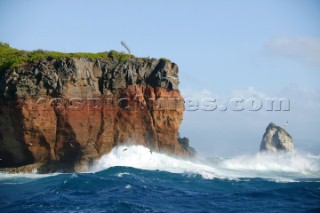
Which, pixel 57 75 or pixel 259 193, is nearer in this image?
pixel 259 193

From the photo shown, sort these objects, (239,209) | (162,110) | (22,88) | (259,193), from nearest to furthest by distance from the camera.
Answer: (239,209) < (259,193) < (22,88) < (162,110)

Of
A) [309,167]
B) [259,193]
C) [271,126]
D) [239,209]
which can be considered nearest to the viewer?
[239,209]

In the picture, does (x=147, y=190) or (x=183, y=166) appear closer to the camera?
(x=147, y=190)

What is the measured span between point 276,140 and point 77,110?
2664 centimetres

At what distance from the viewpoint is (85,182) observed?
3062cm

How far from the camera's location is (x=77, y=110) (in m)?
37.3

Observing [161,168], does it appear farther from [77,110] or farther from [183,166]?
[77,110]

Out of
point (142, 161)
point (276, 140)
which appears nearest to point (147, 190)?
point (142, 161)

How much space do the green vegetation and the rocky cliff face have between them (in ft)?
1.46

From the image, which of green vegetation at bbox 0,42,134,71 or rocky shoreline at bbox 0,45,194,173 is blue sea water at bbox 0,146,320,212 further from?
green vegetation at bbox 0,42,134,71

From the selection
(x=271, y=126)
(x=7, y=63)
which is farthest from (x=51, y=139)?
(x=271, y=126)

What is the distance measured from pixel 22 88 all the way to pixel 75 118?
4788mm

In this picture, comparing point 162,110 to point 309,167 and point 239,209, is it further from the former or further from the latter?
point 309,167

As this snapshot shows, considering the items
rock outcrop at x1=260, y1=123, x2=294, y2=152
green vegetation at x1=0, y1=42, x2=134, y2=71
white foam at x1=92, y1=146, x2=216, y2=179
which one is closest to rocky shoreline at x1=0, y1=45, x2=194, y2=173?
green vegetation at x1=0, y1=42, x2=134, y2=71
